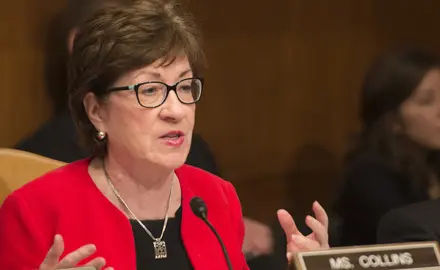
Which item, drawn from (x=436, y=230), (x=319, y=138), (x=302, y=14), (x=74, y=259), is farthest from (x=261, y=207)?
(x=74, y=259)

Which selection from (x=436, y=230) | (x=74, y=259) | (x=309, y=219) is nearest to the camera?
(x=74, y=259)

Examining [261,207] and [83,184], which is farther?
[261,207]

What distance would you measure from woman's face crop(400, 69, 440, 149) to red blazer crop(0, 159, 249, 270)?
4.67ft

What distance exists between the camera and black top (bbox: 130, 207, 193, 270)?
195cm

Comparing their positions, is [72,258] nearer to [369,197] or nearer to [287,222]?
[287,222]

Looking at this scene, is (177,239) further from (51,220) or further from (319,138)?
(319,138)

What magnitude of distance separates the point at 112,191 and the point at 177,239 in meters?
0.18

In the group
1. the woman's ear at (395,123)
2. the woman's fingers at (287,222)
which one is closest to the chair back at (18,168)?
the woman's fingers at (287,222)

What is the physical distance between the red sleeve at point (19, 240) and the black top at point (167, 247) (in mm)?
214

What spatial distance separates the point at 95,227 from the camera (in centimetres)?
192

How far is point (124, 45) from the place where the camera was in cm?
193

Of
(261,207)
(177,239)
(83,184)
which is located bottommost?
(261,207)

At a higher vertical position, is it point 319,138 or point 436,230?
point 436,230

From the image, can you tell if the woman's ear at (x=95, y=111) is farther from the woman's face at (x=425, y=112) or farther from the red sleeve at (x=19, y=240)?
the woman's face at (x=425, y=112)
